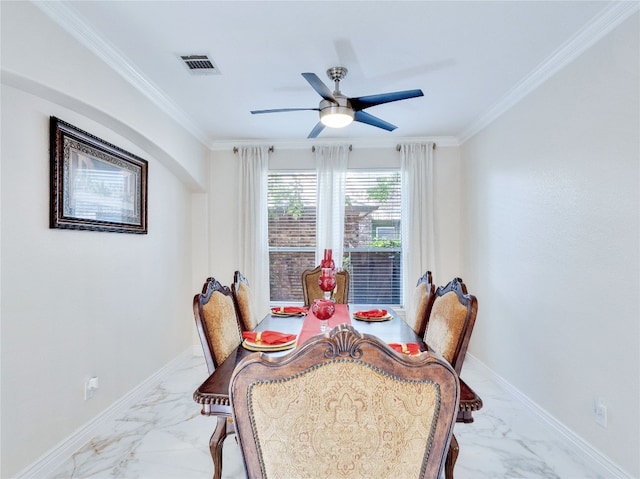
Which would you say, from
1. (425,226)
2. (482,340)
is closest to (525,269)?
(482,340)

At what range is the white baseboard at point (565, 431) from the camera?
209 centimetres

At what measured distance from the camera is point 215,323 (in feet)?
6.44

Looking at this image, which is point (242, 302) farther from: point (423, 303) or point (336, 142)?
point (336, 142)

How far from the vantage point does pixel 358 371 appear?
34.6 inches

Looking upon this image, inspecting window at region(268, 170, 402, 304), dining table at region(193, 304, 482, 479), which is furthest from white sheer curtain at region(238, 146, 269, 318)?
dining table at region(193, 304, 482, 479)

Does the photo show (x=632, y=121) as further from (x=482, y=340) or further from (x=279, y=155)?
(x=279, y=155)

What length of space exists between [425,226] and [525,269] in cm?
146

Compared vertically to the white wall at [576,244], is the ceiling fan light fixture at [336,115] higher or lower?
higher

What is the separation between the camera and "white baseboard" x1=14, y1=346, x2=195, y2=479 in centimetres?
207

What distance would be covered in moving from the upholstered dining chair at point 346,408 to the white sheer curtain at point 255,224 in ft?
11.7

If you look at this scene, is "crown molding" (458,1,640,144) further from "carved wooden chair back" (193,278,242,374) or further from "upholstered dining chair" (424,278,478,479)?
"carved wooden chair back" (193,278,242,374)

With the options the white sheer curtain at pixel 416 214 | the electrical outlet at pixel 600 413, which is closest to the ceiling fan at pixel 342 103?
the white sheer curtain at pixel 416 214

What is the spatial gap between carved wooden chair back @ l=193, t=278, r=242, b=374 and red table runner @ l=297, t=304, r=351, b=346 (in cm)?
39

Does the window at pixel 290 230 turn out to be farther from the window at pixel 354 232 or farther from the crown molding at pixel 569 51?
the crown molding at pixel 569 51
